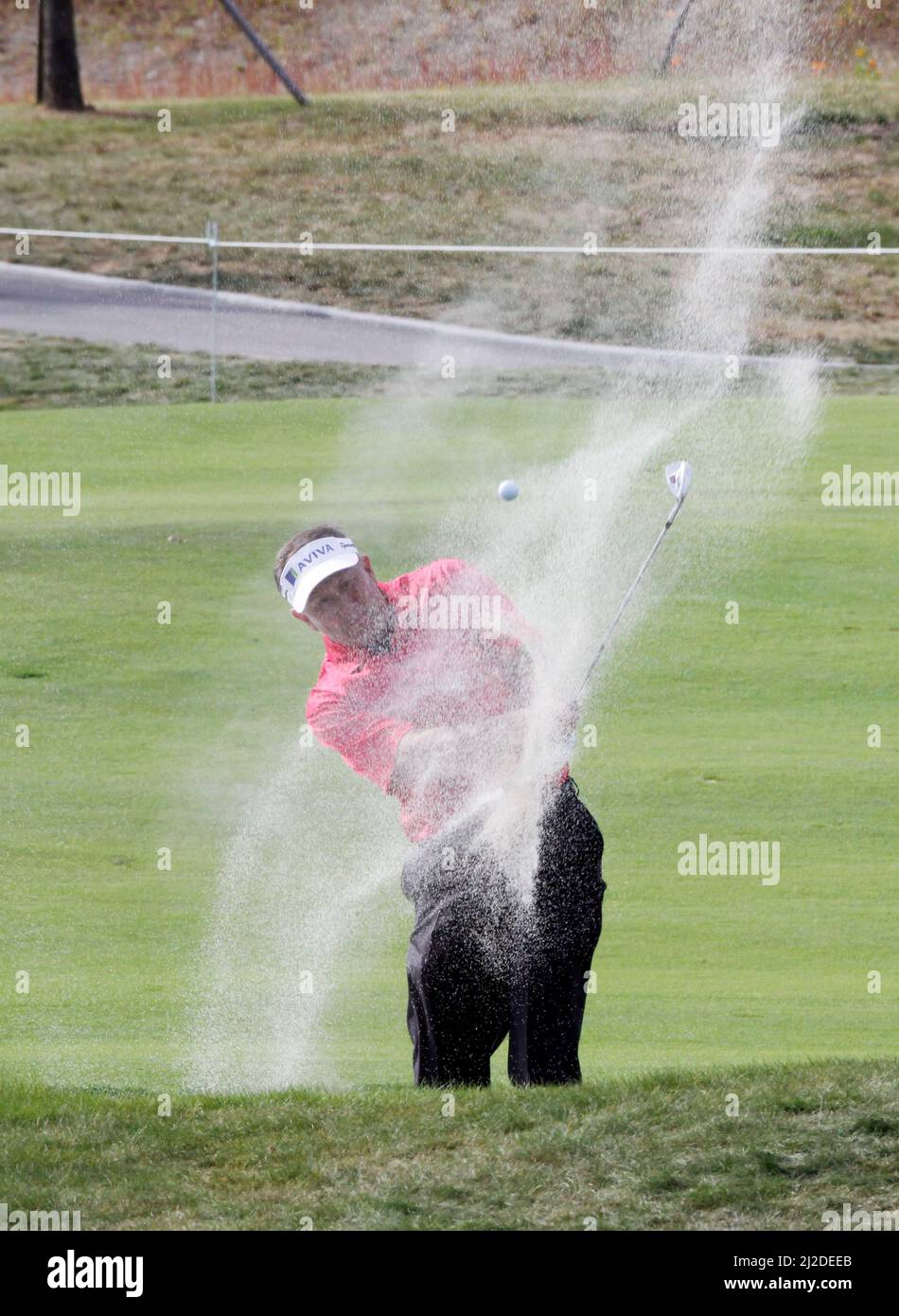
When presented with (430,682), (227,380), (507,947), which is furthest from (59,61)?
(507,947)

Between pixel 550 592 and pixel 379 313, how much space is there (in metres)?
12.8

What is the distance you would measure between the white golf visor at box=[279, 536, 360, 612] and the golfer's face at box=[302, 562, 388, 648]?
0.05 ft

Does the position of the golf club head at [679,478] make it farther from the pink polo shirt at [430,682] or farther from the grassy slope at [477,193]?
the grassy slope at [477,193]

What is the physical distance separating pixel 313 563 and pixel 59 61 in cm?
2256

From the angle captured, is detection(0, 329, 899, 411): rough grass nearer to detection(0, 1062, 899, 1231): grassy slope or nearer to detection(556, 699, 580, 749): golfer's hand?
detection(556, 699, 580, 749): golfer's hand

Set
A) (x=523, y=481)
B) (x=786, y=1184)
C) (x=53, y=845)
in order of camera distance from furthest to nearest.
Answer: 1. (x=523, y=481)
2. (x=53, y=845)
3. (x=786, y=1184)

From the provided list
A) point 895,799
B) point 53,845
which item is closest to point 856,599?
point 895,799

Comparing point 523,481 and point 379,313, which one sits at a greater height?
point 379,313

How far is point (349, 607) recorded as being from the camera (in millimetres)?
5082

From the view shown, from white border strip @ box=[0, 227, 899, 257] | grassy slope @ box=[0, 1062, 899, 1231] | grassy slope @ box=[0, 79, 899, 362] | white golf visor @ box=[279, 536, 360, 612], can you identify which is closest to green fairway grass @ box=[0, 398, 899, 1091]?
grassy slope @ box=[0, 1062, 899, 1231]

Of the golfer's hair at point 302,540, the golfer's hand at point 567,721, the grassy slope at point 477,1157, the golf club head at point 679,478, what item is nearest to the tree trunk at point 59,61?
the golf club head at point 679,478
